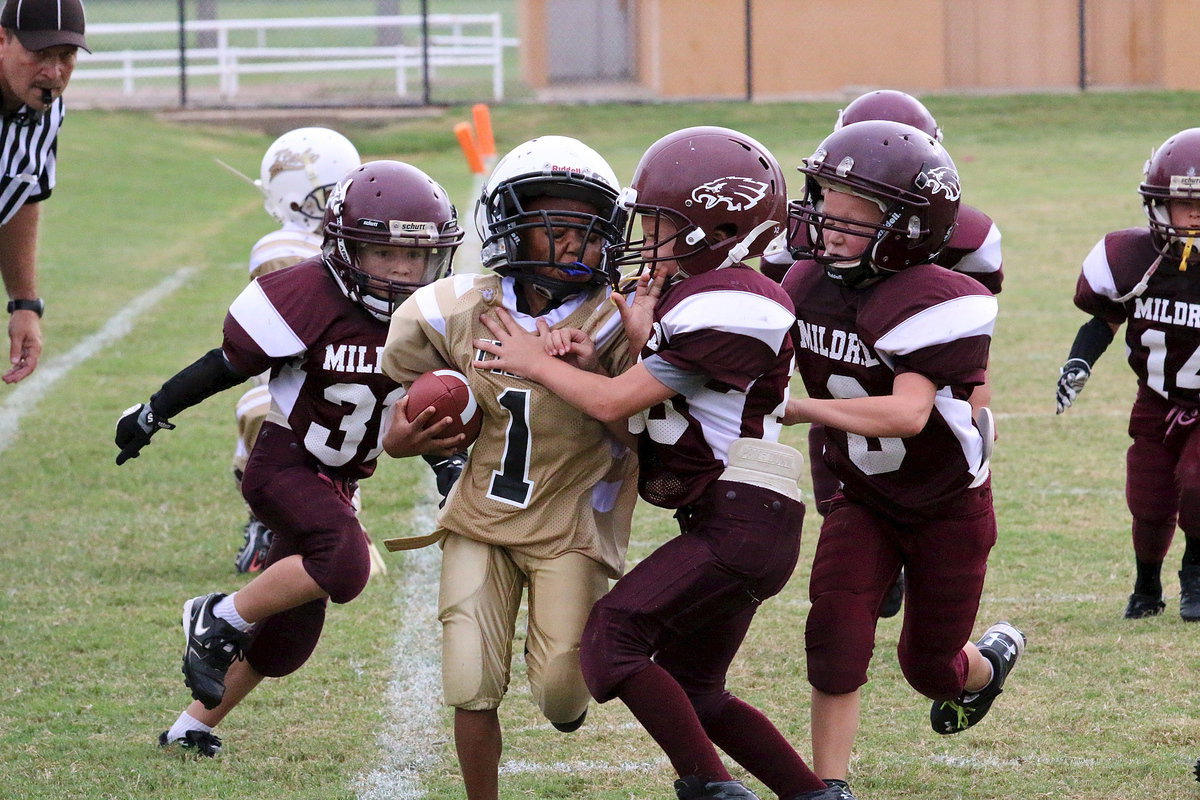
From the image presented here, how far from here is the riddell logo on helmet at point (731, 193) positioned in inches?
120

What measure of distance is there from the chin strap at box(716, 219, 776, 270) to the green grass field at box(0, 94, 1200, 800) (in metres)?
1.23

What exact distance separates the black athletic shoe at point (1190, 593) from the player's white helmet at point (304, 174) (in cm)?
292

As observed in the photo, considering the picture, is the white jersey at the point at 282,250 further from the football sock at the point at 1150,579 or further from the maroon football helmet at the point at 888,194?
the football sock at the point at 1150,579

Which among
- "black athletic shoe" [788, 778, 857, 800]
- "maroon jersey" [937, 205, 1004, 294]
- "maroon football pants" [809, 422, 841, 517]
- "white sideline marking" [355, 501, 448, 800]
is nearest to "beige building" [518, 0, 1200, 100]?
"white sideline marking" [355, 501, 448, 800]

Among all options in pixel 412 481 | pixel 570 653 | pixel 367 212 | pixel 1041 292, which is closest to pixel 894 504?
pixel 570 653

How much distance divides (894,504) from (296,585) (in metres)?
1.36

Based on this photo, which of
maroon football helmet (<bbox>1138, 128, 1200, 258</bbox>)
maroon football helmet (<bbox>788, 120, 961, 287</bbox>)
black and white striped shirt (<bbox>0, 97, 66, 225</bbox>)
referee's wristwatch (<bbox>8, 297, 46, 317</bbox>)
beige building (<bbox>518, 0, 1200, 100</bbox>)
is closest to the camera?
maroon football helmet (<bbox>788, 120, 961, 287</bbox>)

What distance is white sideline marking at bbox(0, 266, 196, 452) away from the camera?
7.32 meters

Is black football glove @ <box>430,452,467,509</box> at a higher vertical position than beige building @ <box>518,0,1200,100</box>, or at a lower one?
lower

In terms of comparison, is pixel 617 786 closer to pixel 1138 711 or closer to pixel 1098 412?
pixel 1138 711

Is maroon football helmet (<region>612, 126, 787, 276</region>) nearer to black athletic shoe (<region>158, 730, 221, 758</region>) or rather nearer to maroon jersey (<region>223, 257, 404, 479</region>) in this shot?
maroon jersey (<region>223, 257, 404, 479</region>)

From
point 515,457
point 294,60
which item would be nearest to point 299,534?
point 515,457

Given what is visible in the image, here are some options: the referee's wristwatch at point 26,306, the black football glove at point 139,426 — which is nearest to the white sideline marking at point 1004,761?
the black football glove at point 139,426

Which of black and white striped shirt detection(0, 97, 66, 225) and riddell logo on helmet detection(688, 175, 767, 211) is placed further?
black and white striped shirt detection(0, 97, 66, 225)
